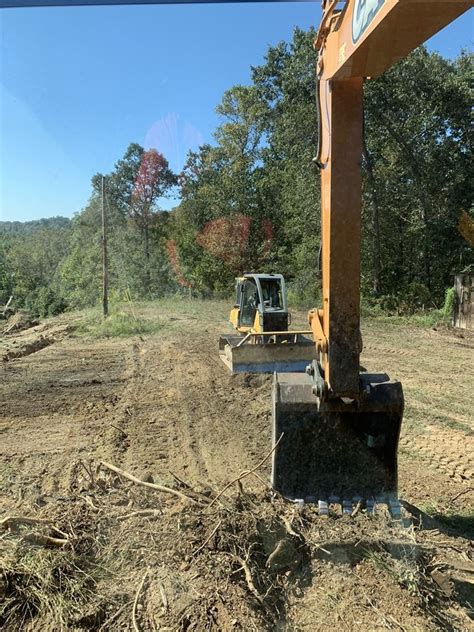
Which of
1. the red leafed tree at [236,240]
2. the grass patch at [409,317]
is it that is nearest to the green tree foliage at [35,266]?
the red leafed tree at [236,240]

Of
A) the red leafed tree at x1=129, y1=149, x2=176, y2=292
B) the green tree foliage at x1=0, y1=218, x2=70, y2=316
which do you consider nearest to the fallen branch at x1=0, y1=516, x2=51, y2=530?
the red leafed tree at x1=129, y1=149, x2=176, y2=292

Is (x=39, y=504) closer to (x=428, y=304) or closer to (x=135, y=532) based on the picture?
(x=135, y=532)

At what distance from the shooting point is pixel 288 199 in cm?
2427

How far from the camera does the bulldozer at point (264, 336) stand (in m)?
9.22

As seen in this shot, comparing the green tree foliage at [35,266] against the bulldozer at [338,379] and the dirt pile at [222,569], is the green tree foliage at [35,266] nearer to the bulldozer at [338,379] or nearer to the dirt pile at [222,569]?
the bulldozer at [338,379]

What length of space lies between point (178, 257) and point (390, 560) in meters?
26.6

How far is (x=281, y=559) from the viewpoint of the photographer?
9.71ft

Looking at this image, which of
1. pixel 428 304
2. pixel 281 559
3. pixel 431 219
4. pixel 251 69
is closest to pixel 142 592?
pixel 281 559

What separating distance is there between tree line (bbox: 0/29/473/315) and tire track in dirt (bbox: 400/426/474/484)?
1510 centimetres

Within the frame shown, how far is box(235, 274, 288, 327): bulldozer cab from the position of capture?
10368mm

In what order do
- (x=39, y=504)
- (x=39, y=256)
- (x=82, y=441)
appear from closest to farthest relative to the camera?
(x=39, y=504) → (x=82, y=441) → (x=39, y=256)

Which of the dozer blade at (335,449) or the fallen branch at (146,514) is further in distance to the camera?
the dozer blade at (335,449)

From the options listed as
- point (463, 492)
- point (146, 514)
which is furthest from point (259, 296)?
point (146, 514)

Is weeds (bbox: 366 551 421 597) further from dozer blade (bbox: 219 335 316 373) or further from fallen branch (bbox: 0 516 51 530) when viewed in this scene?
dozer blade (bbox: 219 335 316 373)
